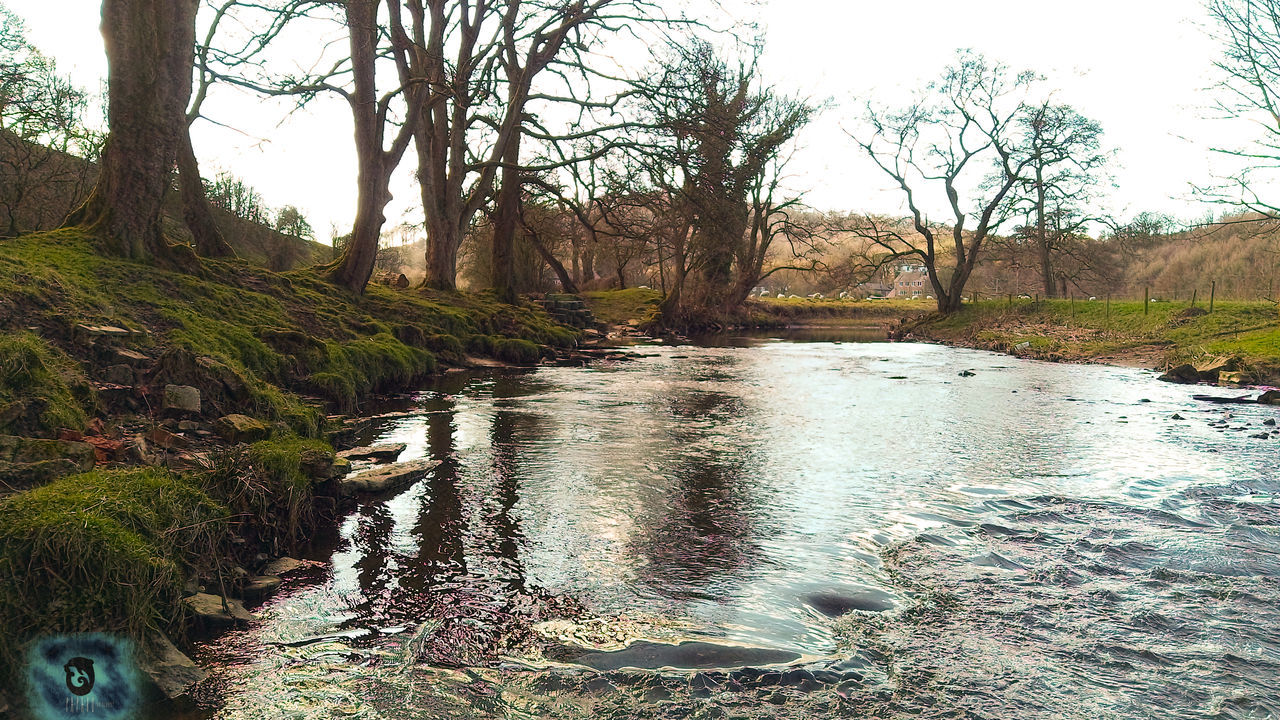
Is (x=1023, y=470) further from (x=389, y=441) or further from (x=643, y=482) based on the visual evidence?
(x=389, y=441)

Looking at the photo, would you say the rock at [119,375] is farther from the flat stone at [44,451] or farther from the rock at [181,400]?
the flat stone at [44,451]

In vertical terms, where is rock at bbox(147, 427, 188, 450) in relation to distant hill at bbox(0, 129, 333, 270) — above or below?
below

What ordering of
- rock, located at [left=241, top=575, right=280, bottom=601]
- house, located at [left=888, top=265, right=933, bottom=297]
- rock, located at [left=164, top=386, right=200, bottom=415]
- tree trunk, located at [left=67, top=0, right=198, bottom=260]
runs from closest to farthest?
rock, located at [left=241, top=575, right=280, bottom=601], rock, located at [left=164, top=386, right=200, bottom=415], tree trunk, located at [left=67, top=0, right=198, bottom=260], house, located at [left=888, top=265, right=933, bottom=297]

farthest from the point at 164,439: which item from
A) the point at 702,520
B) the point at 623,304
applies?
the point at 623,304

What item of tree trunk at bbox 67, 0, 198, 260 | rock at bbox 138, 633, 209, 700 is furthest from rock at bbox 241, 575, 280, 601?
tree trunk at bbox 67, 0, 198, 260

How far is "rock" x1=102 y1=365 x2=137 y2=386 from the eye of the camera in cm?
629

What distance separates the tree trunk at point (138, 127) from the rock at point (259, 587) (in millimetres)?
7162

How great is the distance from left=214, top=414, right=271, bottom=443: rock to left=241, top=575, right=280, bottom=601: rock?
6.39 feet

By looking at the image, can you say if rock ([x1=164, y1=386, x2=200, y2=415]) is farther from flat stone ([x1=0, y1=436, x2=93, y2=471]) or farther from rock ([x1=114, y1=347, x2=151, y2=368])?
flat stone ([x1=0, y1=436, x2=93, y2=471])

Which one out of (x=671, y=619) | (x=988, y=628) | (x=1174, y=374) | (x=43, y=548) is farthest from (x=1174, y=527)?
(x=1174, y=374)

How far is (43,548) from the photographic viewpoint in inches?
131

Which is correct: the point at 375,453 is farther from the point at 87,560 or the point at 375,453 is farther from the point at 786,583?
the point at 786,583

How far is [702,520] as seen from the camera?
590cm

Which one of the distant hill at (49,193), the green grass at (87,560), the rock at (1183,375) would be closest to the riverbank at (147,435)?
the green grass at (87,560)
